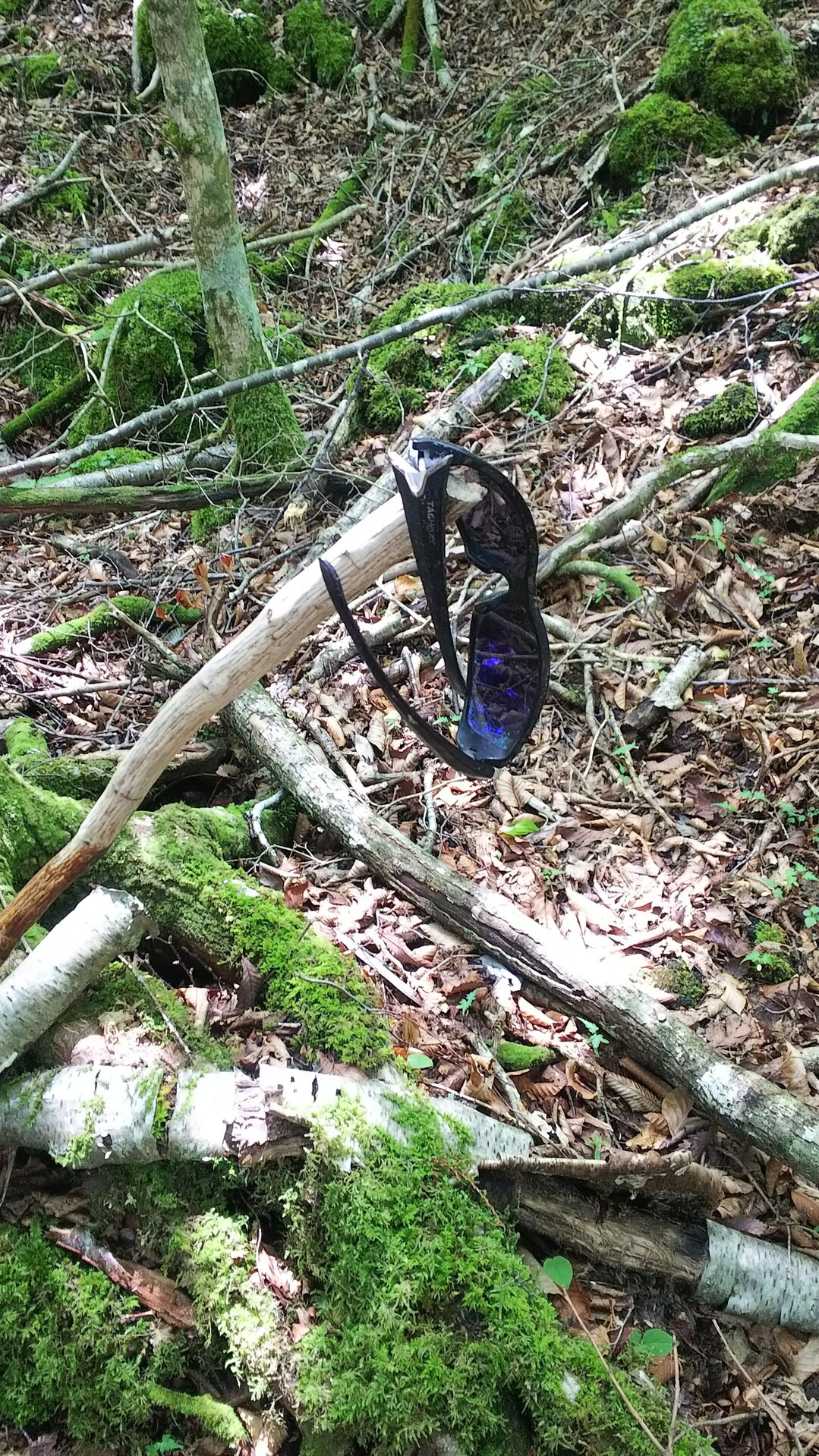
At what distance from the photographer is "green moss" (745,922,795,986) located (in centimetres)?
302

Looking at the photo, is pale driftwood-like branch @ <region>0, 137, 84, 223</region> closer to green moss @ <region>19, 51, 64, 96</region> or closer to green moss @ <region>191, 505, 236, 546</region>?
green moss @ <region>19, 51, 64, 96</region>

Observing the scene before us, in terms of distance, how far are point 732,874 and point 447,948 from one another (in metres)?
1.16

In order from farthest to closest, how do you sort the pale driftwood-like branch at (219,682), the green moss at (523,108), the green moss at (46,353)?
the green moss at (523,108)
the green moss at (46,353)
the pale driftwood-like branch at (219,682)

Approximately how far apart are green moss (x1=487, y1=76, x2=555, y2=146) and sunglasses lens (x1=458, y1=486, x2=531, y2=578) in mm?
8167

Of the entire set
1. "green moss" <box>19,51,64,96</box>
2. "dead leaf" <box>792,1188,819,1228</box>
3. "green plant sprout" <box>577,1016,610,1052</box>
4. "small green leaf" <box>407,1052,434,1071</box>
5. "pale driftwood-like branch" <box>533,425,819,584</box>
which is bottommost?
"dead leaf" <box>792,1188,819,1228</box>

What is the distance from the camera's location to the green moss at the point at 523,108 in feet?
26.7

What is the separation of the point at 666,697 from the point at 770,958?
4.17 feet

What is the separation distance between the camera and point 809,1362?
2348 millimetres

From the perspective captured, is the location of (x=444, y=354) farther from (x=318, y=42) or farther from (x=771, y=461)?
(x=318, y=42)

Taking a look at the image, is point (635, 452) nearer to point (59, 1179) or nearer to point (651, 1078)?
point (651, 1078)

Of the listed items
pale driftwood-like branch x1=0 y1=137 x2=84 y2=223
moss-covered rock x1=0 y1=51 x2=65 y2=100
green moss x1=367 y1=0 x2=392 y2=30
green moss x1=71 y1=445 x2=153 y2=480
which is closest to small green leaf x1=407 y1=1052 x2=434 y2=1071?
green moss x1=71 y1=445 x2=153 y2=480

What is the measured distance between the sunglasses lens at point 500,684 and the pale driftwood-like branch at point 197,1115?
45.4 inches

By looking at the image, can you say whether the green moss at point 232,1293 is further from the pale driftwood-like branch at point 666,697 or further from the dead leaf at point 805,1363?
the pale driftwood-like branch at point 666,697

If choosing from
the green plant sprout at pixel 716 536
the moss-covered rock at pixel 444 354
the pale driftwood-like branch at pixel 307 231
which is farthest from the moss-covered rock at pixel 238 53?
the green plant sprout at pixel 716 536
